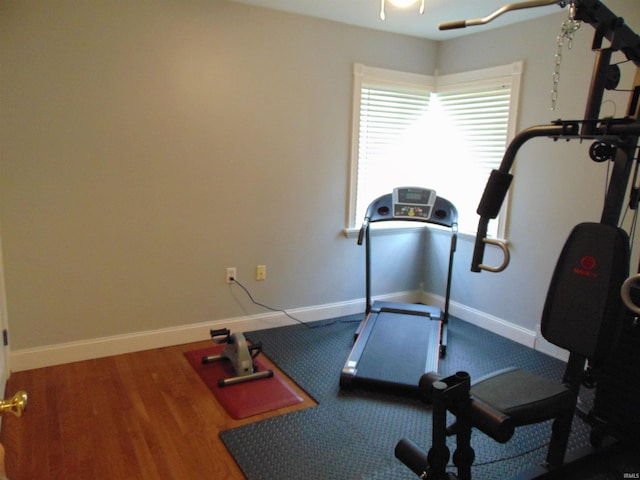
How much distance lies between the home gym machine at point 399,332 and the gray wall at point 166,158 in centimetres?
45

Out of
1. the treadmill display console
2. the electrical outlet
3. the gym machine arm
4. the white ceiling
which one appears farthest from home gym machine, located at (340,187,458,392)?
the white ceiling

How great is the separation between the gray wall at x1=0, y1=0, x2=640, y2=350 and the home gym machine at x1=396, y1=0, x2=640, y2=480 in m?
1.15

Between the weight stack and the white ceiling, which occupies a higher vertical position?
the white ceiling

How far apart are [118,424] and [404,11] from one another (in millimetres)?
3020

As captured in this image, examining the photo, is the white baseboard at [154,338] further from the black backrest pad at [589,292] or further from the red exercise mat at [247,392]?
the black backrest pad at [589,292]

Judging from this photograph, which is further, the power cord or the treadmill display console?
the treadmill display console

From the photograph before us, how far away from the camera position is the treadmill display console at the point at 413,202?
353 cm

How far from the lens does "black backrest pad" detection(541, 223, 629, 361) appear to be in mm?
1804

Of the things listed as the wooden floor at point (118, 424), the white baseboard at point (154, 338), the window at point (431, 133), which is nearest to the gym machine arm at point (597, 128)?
the wooden floor at point (118, 424)

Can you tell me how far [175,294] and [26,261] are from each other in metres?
0.89

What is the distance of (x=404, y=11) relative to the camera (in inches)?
125

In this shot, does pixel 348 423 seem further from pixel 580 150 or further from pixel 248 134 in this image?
pixel 580 150

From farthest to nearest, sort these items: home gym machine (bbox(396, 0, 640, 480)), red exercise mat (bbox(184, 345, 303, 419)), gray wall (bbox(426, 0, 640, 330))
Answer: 1. gray wall (bbox(426, 0, 640, 330))
2. red exercise mat (bbox(184, 345, 303, 419))
3. home gym machine (bbox(396, 0, 640, 480))

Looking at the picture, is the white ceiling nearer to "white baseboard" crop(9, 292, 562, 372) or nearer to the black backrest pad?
the black backrest pad
